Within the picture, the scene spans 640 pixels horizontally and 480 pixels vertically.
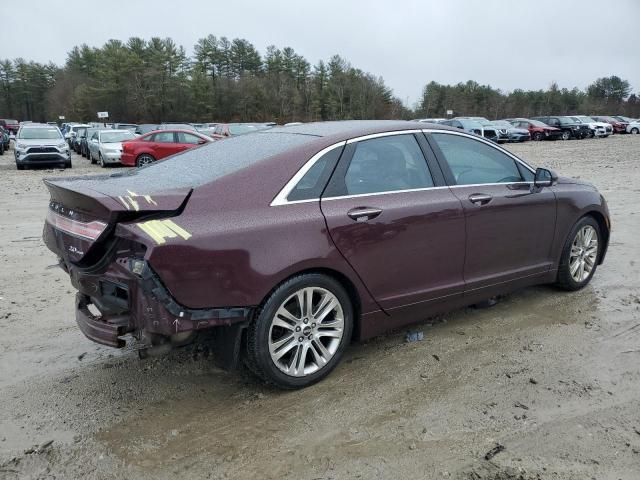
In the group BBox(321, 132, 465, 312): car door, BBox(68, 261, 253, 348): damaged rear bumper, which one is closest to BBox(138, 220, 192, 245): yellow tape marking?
BBox(68, 261, 253, 348): damaged rear bumper

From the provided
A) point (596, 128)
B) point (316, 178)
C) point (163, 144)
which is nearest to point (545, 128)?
point (596, 128)

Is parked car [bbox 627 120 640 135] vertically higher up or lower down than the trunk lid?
lower down

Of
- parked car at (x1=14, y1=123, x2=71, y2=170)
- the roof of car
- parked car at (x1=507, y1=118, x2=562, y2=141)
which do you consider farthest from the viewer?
parked car at (x1=507, y1=118, x2=562, y2=141)

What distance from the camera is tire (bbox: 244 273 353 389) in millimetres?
3113

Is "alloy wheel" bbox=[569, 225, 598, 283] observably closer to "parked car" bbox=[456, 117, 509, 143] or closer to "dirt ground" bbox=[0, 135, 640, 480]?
"dirt ground" bbox=[0, 135, 640, 480]

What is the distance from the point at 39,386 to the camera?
3.46 meters

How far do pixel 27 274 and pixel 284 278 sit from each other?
3.96 m

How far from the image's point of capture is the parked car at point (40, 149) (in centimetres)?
1847

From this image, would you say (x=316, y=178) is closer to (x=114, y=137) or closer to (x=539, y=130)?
(x=114, y=137)

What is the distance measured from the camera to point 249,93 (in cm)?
7050

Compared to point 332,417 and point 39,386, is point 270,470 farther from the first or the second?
point 39,386

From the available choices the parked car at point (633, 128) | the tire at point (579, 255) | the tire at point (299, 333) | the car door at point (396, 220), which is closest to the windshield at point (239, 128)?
the tire at point (579, 255)

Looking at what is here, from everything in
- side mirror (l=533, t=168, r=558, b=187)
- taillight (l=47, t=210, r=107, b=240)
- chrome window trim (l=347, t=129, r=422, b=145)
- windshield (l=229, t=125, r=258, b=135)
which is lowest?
windshield (l=229, t=125, r=258, b=135)

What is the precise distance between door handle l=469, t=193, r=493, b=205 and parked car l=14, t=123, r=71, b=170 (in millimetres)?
18087
